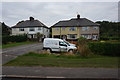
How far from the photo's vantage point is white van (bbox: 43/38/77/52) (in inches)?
615

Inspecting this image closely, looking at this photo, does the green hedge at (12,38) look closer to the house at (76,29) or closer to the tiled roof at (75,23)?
the house at (76,29)

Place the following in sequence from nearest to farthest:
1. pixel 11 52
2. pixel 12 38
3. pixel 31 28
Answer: pixel 11 52 < pixel 12 38 < pixel 31 28

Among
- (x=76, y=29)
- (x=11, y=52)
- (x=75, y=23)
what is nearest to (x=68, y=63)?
(x=11, y=52)

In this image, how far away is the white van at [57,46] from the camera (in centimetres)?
1561

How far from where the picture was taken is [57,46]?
1614 centimetres

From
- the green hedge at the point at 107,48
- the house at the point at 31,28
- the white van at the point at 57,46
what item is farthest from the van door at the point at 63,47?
the house at the point at 31,28

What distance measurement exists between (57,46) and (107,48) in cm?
583

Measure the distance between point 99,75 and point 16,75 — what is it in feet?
13.2

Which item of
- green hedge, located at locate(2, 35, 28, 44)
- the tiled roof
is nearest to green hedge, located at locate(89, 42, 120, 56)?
green hedge, located at locate(2, 35, 28, 44)

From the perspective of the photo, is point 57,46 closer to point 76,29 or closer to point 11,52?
point 11,52

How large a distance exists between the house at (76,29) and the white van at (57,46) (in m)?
26.5

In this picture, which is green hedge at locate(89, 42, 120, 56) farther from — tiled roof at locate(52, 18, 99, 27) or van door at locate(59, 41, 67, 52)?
tiled roof at locate(52, 18, 99, 27)

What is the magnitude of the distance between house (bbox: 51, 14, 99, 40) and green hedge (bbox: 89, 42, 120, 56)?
2877cm

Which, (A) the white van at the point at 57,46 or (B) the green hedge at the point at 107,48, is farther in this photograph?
(A) the white van at the point at 57,46
